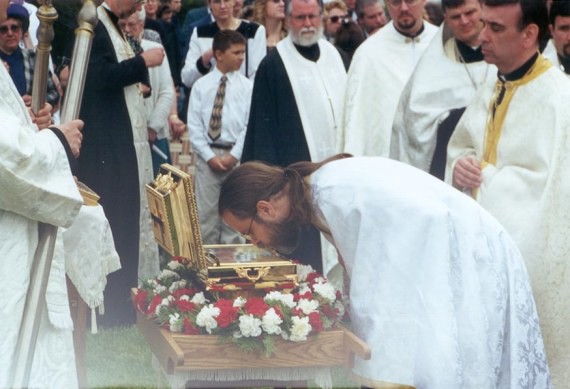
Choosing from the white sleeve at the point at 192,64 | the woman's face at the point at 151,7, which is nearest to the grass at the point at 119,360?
the white sleeve at the point at 192,64

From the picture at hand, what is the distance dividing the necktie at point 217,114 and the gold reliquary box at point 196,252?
382 cm

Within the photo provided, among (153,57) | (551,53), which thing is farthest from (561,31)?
(153,57)

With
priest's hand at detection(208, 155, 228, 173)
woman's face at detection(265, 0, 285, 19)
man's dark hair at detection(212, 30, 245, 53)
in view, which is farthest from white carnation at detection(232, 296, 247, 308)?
woman's face at detection(265, 0, 285, 19)

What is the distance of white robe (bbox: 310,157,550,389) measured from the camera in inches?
168

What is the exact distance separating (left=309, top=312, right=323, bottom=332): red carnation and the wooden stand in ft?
0.13

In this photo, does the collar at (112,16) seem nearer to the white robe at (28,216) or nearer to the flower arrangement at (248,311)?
the flower arrangement at (248,311)

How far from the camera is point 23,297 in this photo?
401cm

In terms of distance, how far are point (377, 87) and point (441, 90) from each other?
2.59 feet

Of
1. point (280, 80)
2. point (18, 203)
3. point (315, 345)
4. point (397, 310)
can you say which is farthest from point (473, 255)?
point (280, 80)

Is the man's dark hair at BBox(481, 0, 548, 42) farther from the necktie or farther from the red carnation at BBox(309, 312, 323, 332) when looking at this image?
the necktie

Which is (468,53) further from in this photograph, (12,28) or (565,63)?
(12,28)

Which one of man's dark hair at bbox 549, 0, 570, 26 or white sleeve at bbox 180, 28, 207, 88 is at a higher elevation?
man's dark hair at bbox 549, 0, 570, 26

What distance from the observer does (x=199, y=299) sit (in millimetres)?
4547

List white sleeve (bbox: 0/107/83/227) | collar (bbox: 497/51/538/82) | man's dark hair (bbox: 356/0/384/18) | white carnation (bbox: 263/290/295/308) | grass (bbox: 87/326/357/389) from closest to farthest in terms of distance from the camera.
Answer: white sleeve (bbox: 0/107/83/227), white carnation (bbox: 263/290/295/308), collar (bbox: 497/51/538/82), grass (bbox: 87/326/357/389), man's dark hair (bbox: 356/0/384/18)
